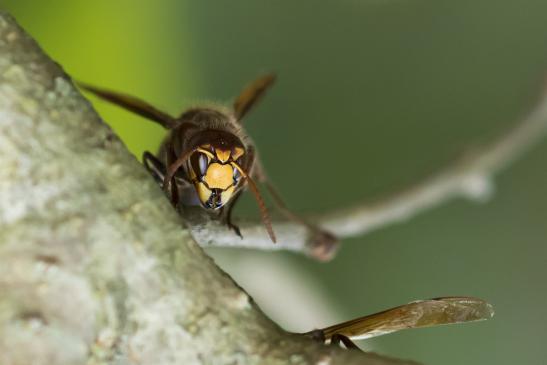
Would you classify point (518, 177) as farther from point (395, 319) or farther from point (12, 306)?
point (12, 306)

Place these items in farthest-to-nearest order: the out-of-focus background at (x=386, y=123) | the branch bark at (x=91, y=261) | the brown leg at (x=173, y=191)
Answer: the out-of-focus background at (x=386, y=123), the brown leg at (x=173, y=191), the branch bark at (x=91, y=261)

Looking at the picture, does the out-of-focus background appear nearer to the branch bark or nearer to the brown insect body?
the brown insect body

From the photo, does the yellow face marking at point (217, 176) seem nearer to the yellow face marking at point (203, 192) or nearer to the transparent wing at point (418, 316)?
the yellow face marking at point (203, 192)

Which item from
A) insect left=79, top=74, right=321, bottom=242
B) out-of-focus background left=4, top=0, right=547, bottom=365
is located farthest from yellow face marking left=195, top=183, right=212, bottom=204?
out-of-focus background left=4, top=0, right=547, bottom=365

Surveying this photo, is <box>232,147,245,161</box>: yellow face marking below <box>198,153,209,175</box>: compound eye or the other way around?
the other way around

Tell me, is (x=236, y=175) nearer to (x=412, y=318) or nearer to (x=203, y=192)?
(x=203, y=192)

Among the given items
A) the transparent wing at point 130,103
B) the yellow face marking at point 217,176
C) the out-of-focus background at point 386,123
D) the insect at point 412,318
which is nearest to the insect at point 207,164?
the yellow face marking at point 217,176
